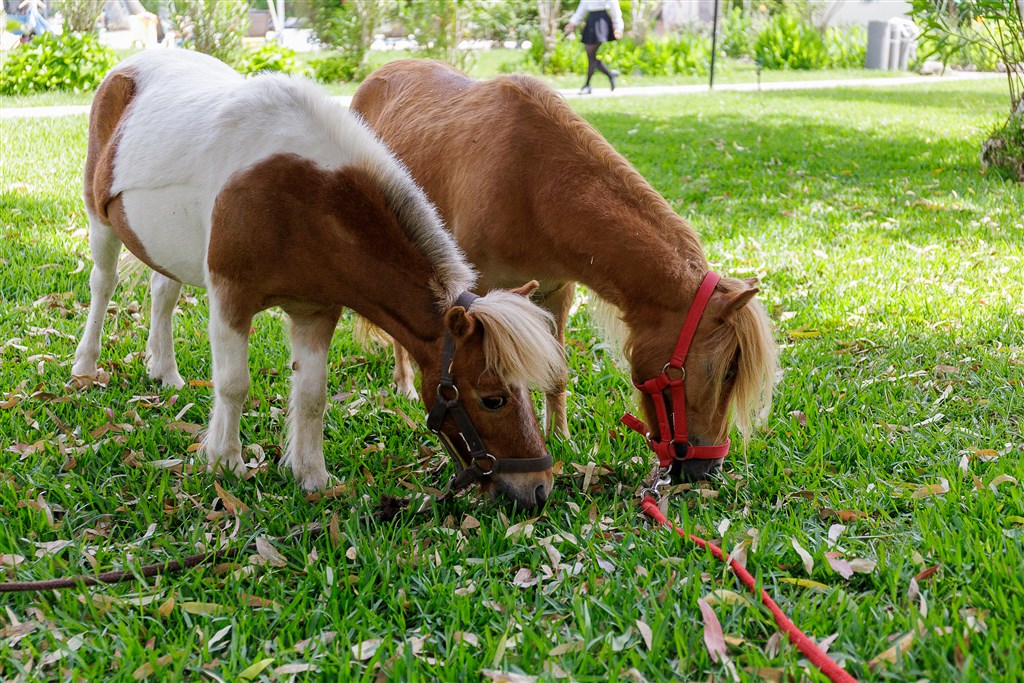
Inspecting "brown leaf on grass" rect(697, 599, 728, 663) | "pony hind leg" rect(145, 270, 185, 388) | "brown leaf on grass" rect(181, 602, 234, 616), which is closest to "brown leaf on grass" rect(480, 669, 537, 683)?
"brown leaf on grass" rect(697, 599, 728, 663)

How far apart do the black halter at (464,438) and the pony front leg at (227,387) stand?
95cm

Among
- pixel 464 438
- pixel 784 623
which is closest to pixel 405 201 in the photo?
pixel 464 438

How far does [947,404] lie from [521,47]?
26607 mm

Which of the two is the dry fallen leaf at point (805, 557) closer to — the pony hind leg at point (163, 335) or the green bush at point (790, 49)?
the pony hind leg at point (163, 335)

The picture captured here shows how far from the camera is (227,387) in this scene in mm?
3838

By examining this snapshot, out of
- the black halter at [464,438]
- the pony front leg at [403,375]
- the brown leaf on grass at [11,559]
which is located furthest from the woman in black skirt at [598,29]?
the brown leaf on grass at [11,559]

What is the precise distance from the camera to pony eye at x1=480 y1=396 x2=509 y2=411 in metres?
3.28

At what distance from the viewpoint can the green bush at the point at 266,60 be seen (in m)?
15.7

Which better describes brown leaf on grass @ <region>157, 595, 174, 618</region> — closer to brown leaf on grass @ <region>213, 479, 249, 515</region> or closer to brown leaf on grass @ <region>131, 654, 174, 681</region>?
brown leaf on grass @ <region>131, 654, 174, 681</region>

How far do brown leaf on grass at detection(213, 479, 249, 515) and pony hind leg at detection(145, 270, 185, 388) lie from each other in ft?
5.02

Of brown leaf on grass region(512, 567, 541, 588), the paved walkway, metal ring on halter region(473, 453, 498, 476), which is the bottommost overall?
brown leaf on grass region(512, 567, 541, 588)

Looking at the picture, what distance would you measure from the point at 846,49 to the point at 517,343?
27452mm

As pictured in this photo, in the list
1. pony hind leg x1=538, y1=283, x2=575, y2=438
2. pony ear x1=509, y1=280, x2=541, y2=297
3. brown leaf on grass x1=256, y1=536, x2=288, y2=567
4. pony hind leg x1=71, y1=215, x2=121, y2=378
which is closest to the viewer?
brown leaf on grass x1=256, y1=536, x2=288, y2=567

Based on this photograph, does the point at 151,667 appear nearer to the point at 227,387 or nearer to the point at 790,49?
the point at 227,387
